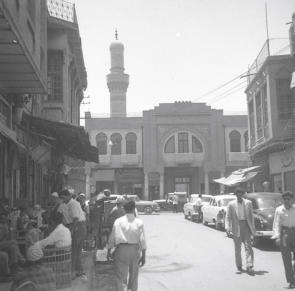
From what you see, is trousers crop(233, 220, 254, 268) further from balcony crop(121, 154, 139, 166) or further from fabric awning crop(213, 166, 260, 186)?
balcony crop(121, 154, 139, 166)

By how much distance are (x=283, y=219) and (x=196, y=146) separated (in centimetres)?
3986

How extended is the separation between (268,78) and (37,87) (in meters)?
16.5

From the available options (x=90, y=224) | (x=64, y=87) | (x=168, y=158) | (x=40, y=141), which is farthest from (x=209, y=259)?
(x=168, y=158)

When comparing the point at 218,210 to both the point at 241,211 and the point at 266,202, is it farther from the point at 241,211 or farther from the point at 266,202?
the point at 241,211

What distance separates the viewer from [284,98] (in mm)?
25375

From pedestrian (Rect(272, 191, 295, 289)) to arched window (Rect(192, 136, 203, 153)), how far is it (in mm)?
39387

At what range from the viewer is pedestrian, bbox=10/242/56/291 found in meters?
5.33

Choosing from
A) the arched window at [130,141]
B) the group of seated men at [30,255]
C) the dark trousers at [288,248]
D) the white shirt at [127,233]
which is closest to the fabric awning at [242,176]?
the arched window at [130,141]

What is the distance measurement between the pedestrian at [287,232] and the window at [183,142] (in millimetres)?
39222

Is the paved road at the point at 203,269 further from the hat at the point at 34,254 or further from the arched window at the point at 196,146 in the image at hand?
the arched window at the point at 196,146

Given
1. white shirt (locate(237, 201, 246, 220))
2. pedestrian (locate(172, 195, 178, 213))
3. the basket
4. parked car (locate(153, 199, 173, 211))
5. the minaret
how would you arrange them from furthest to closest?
the minaret < parked car (locate(153, 199, 173, 211)) < pedestrian (locate(172, 195, 178, 213)) < white shirt (locate(237, 201, 246, 220)) < the basket

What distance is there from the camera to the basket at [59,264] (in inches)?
248

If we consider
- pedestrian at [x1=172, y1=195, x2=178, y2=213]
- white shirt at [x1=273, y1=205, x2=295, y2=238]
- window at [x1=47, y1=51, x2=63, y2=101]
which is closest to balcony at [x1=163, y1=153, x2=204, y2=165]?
pedestrian at [x1=172, y1=195, x2=178, y2=213]

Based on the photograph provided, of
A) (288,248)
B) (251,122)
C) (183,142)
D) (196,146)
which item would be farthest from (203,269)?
(196,146)
